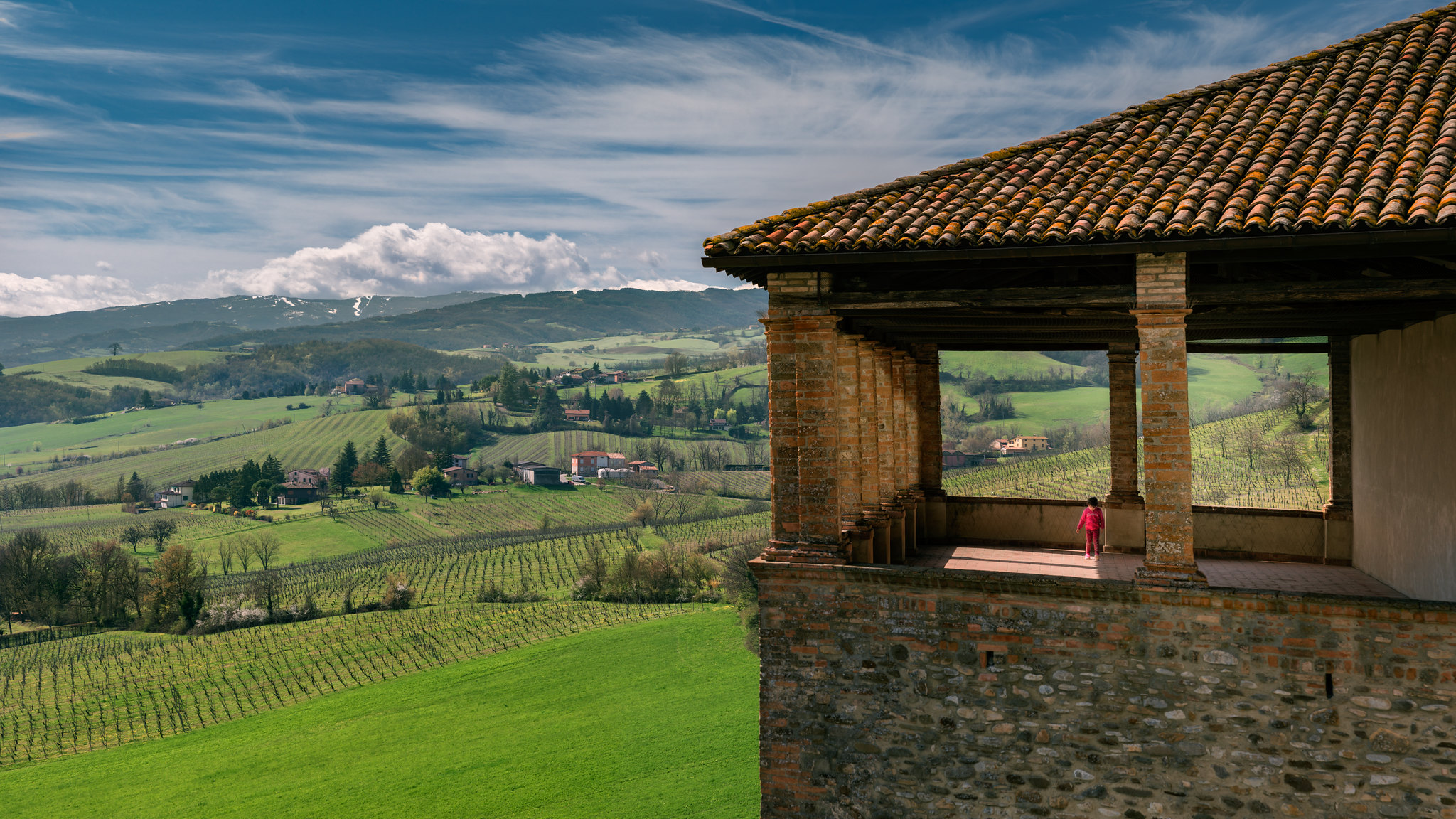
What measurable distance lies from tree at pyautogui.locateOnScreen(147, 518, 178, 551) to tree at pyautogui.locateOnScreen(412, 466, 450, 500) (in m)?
28.2

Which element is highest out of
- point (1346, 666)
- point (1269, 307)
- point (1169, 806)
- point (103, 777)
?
point (1269, 307)

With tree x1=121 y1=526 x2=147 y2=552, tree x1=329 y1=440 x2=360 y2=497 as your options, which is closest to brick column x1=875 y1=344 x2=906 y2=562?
tree x1=121 y1=526 x2=147 y2=552

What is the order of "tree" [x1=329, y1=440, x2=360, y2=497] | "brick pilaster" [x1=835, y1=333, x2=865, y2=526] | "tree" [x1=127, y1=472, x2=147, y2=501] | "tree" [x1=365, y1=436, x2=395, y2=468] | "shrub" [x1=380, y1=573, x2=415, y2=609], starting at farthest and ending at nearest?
"tree" [x1=365, y1=436, x2=395, y2=468] → "tree" [x1=329, y1=440, x2=360, y2=497] → "tree" [x1=127, y1=472, x2=147, y2=501] → "shrub" [x1=380, y1=573, x2=415, y2=609] → "brick pilaster" [x1=835, y1=333, x2=865, y2=526]

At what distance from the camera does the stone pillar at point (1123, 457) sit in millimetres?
12711

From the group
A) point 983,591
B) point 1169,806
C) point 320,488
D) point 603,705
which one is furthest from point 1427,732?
point 320,488

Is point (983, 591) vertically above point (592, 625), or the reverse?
point (983, 591)

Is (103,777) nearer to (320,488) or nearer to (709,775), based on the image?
(709,775)

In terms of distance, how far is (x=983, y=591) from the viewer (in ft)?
26.3

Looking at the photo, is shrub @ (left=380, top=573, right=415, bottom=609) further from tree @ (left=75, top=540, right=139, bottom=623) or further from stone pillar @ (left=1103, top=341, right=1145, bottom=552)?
stone pillar @ (left=1103, top=341, right=1145, bottom=552)

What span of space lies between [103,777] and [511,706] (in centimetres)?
1788

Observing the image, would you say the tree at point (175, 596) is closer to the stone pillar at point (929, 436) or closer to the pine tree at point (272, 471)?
the pine tree at point (272, 471)

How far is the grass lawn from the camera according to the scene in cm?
3416

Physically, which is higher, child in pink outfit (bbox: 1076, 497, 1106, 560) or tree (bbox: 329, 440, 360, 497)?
child in pink outfit (bbox: 1076, 497, 1106, 560)

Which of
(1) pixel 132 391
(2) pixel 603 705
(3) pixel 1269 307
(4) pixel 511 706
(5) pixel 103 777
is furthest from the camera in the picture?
(1) pixel 132 391
